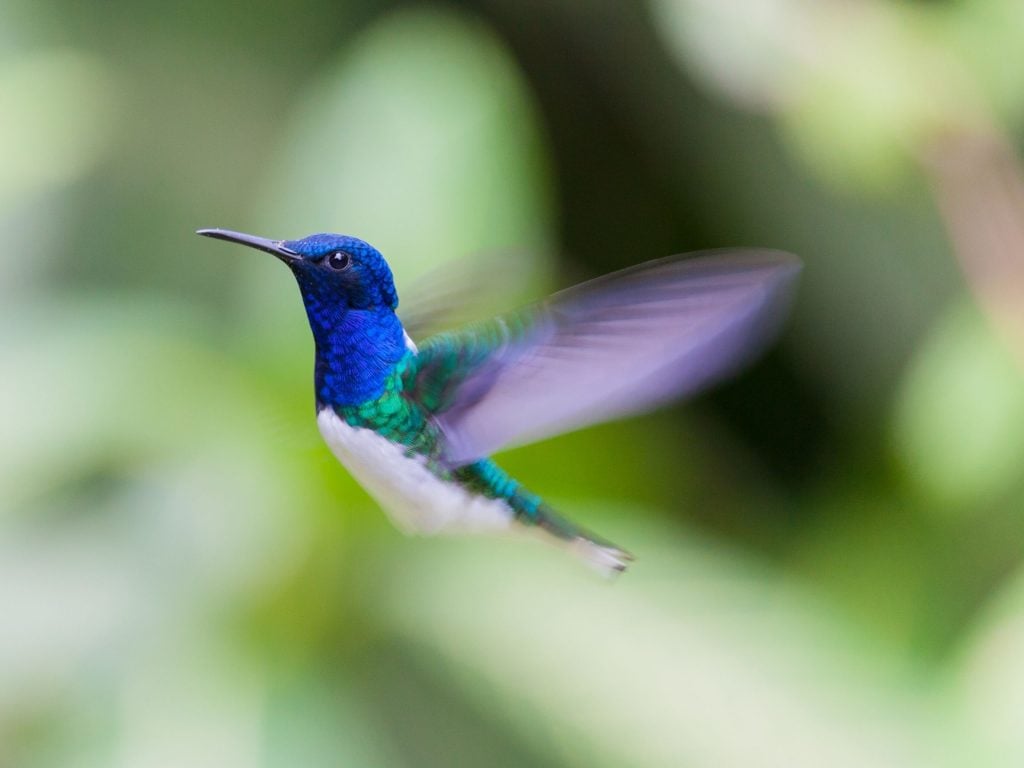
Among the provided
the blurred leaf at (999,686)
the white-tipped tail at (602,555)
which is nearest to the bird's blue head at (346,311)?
the white-tipped tail at (602,555)

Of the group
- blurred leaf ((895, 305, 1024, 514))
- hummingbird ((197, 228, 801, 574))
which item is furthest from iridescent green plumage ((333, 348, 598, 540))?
blurred leaf ((895, 305, 1024, 514))

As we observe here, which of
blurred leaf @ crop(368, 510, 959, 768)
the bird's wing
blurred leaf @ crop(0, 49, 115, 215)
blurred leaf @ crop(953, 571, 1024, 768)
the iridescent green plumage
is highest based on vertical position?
the bird's wing

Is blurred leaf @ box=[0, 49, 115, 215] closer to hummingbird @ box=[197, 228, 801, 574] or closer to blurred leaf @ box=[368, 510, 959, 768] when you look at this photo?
blurred leaf @ box=[368, 510, 959, 768]

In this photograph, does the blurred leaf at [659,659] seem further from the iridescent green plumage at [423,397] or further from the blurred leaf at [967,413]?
the iridescent green plumage at [423,397]

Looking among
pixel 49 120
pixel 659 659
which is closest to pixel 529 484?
pixel 659 659

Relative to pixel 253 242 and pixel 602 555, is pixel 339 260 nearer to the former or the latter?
pixel 253 242

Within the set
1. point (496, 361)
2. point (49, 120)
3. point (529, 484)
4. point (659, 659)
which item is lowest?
point (659, 659)
